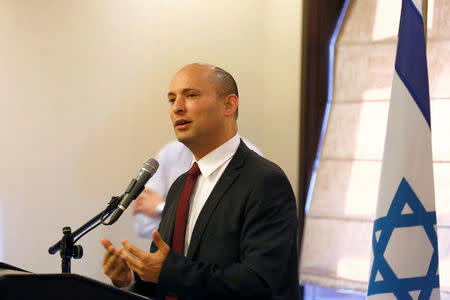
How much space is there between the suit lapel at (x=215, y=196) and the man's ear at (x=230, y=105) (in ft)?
0.48

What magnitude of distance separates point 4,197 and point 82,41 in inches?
48.7

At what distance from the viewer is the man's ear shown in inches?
81.0

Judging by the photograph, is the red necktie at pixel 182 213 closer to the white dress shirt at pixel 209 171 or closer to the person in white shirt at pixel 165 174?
the white dress shirt at pixel 209 171

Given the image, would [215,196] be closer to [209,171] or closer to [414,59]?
[209,171]

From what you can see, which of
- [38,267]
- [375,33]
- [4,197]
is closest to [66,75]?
[4,197]

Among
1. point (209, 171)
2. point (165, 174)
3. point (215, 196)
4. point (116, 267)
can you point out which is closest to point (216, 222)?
point (215, 196)

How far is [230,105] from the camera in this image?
2.07m

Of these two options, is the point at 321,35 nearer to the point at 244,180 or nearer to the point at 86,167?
the point at 86,167

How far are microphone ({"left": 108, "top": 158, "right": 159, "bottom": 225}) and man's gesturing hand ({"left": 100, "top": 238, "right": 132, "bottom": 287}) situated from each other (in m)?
0.11

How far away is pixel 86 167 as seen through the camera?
4.26 metres

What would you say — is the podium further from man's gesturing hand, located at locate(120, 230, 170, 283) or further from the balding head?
the balding head

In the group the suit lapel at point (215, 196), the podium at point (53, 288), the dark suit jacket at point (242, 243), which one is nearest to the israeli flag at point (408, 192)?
the dark suit jacket at point (242, 243)

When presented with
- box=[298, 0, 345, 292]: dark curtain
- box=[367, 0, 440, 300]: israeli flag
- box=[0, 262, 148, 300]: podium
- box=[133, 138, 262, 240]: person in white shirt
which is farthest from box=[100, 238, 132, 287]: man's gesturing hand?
box=[298, 0, 345, 292]: dark curtain

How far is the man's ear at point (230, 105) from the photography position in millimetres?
2057
